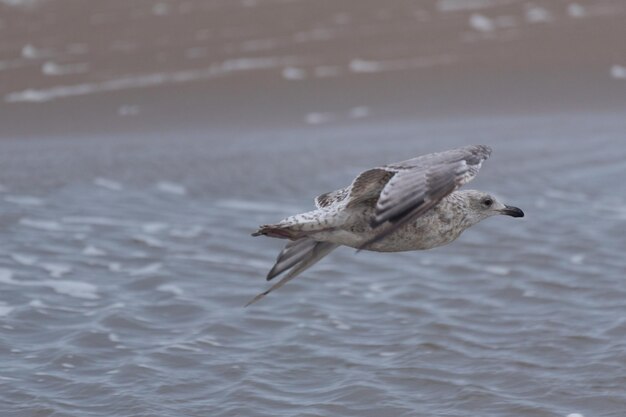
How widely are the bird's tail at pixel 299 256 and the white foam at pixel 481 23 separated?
6.39 m

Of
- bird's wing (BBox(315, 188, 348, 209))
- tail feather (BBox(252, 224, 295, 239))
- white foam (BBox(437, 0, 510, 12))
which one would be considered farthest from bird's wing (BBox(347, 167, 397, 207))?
white foam (BBox(437, 0, 510, 12))

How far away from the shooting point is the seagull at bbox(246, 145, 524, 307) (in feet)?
15.8

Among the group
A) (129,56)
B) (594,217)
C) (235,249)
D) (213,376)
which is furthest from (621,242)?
(129,56)

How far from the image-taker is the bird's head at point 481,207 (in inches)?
229

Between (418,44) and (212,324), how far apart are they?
536cm

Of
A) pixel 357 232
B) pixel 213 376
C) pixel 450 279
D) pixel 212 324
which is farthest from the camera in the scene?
pixel 450 279

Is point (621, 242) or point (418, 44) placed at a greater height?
point (418, 44)

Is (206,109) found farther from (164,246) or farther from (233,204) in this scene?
(164,246)

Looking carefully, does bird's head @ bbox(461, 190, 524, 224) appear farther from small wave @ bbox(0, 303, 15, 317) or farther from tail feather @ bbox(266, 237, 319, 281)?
small wave @ bbox(0, 303, 15, 317)

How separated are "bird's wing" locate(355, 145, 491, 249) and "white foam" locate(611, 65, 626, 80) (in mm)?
6516

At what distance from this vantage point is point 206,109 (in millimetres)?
11094

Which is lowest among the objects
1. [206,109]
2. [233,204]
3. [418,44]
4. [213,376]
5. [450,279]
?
[213,376]

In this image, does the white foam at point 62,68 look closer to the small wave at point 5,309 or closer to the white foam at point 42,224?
the white foam at point 42,224

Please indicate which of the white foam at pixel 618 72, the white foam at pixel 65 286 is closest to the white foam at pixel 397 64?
the white foam at pixel 618 72
